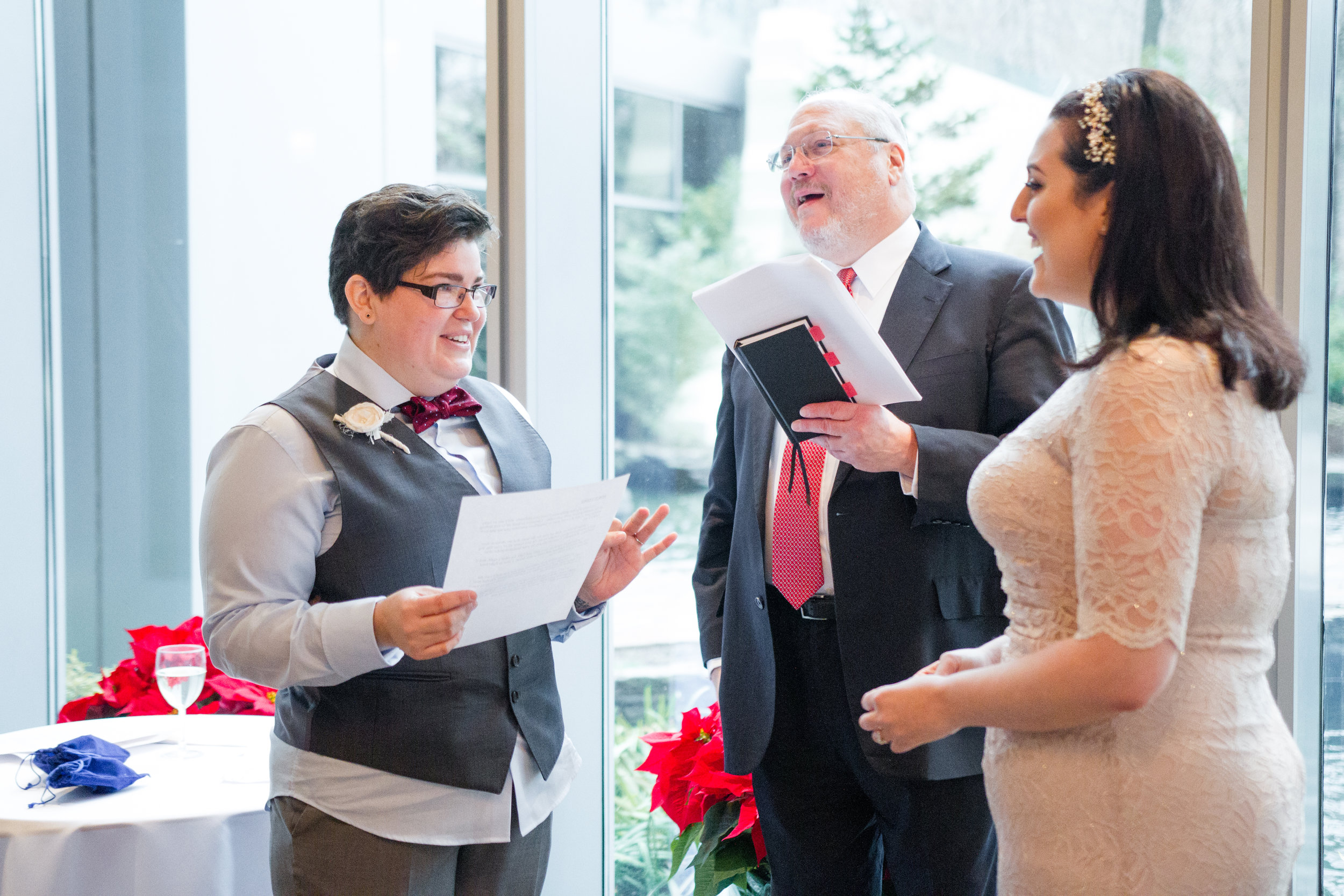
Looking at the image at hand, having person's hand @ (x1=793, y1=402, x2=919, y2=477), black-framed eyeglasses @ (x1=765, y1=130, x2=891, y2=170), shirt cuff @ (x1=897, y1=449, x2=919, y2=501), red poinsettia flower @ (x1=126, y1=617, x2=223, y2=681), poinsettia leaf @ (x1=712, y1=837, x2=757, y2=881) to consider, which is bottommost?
poinsettia leaf @ (x1=712, y1=837, x2=757, y2=881)

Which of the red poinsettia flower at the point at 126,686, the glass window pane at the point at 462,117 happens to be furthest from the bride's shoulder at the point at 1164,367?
the red poinsettia flower at the point at 126,686

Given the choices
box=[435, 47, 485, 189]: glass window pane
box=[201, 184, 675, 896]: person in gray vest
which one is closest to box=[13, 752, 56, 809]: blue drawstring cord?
box=[201, 184, 675, 896]: person in gray vest

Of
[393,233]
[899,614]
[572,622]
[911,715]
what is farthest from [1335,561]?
[393,233]

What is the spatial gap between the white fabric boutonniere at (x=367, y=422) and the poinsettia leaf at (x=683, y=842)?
1.08 metres

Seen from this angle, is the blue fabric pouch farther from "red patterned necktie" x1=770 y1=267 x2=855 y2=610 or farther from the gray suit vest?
"red patterned necktie" x1=770 y1=267 x2=855 y2=610

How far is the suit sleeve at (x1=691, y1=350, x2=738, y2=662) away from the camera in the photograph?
2.13 m

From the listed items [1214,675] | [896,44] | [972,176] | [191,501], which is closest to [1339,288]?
[972,176]

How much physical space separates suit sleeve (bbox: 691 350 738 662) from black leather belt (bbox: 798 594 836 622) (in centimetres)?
26

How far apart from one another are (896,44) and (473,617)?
179 cm

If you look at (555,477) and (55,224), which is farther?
(55,224)

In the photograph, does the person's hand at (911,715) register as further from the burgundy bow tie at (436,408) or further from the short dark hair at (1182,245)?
the burgundy bow tie at (436,408)

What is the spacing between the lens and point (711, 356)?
288cm

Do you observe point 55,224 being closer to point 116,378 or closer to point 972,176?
point 116,378

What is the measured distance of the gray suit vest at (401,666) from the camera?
1608 mm
